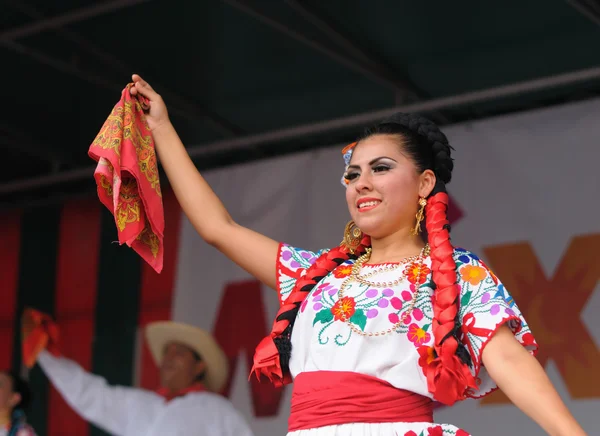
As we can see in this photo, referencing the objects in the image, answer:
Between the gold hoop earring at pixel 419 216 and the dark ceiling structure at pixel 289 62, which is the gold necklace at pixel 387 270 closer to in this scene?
the gold hoop earring at pixel 419 216

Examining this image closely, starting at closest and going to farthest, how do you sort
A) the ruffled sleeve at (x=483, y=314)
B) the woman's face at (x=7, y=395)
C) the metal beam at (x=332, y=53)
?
1. the ruffled sleeve at (x=483, y=314)
2. the metal beam at (x=332, y=53)
3. the woman's face at (x=7, y=395)

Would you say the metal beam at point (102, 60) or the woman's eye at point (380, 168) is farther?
the metal beam at point (102, 60)

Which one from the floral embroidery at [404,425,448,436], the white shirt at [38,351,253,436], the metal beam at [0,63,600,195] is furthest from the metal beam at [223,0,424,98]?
the floral embroidery at [404,425,448,436]

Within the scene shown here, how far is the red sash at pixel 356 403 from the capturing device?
1.92 m

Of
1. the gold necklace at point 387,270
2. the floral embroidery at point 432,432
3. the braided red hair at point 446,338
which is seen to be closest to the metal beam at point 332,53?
the gold necklace at point 387,270

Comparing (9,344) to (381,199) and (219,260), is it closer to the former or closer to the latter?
(219,260)

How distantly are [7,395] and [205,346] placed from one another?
3.89 ft

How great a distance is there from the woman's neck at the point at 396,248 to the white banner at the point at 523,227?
2.37m

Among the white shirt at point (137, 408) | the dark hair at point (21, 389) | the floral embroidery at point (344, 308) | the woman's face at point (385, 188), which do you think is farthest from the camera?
the dark hair at point (21, 389)

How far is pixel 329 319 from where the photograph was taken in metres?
2.03

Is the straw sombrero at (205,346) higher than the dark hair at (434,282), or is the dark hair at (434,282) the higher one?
the straw sombrero at (205,346)

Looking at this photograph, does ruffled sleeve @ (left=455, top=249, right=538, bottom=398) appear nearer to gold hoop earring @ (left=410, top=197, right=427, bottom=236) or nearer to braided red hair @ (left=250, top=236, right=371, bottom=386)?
gold hoop earring @ (left=410, top=197, right=427, bottom=236)

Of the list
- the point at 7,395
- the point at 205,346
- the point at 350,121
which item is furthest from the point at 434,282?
the point at 7,395

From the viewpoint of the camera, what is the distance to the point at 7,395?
5.42 m
